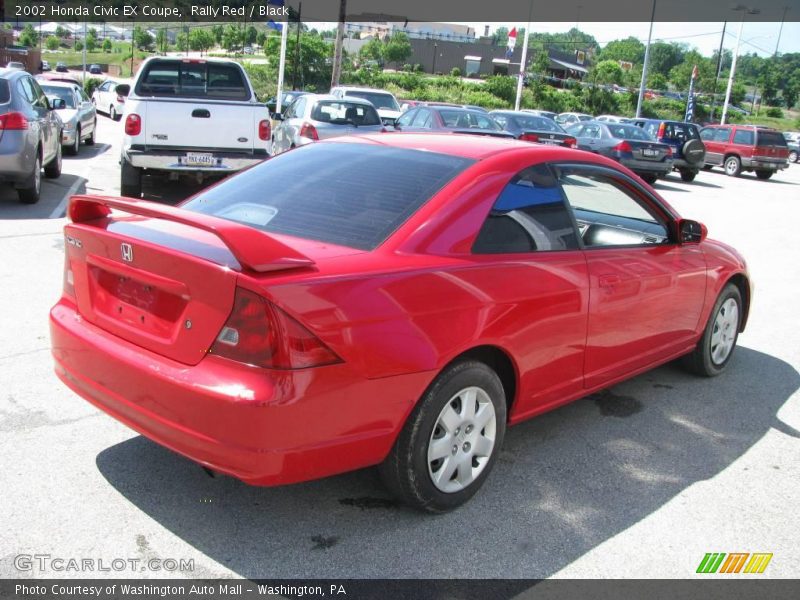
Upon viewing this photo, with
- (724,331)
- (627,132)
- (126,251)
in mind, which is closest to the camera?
(126,251)

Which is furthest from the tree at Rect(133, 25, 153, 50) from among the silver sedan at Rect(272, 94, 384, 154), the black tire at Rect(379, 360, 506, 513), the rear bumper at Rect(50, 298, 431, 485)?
the black tire at Rect(379, 360, 506, 513)

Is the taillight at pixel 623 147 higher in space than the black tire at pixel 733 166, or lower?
higher

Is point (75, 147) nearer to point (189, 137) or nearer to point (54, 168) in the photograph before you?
point (54, 168)

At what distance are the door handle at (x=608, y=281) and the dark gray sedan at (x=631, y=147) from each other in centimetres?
1710

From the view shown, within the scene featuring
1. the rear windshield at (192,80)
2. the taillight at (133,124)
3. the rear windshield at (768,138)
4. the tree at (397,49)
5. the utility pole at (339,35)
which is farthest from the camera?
the tree at (397,49)

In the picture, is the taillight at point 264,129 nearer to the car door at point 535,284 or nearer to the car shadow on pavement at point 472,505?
the car shadow on pavement at point 472,505

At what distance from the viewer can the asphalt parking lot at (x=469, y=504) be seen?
9.91 feet

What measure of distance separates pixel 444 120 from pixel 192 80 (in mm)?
7040

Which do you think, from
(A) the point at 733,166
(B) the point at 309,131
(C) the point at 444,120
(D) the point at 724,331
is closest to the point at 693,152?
(A) the point at 733,166

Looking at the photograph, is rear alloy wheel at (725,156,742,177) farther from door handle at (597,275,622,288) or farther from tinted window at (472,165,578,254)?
tinted window at (472,165,578,254)

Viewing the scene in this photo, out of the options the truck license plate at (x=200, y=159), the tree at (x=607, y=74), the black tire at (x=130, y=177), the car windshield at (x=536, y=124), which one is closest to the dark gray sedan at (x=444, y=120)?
the car windshield at (x=536, y=124)

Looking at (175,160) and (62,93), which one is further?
(62,93)

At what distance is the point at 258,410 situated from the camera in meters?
2.70

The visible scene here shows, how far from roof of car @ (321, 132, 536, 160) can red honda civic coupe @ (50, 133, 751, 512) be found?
20mm
